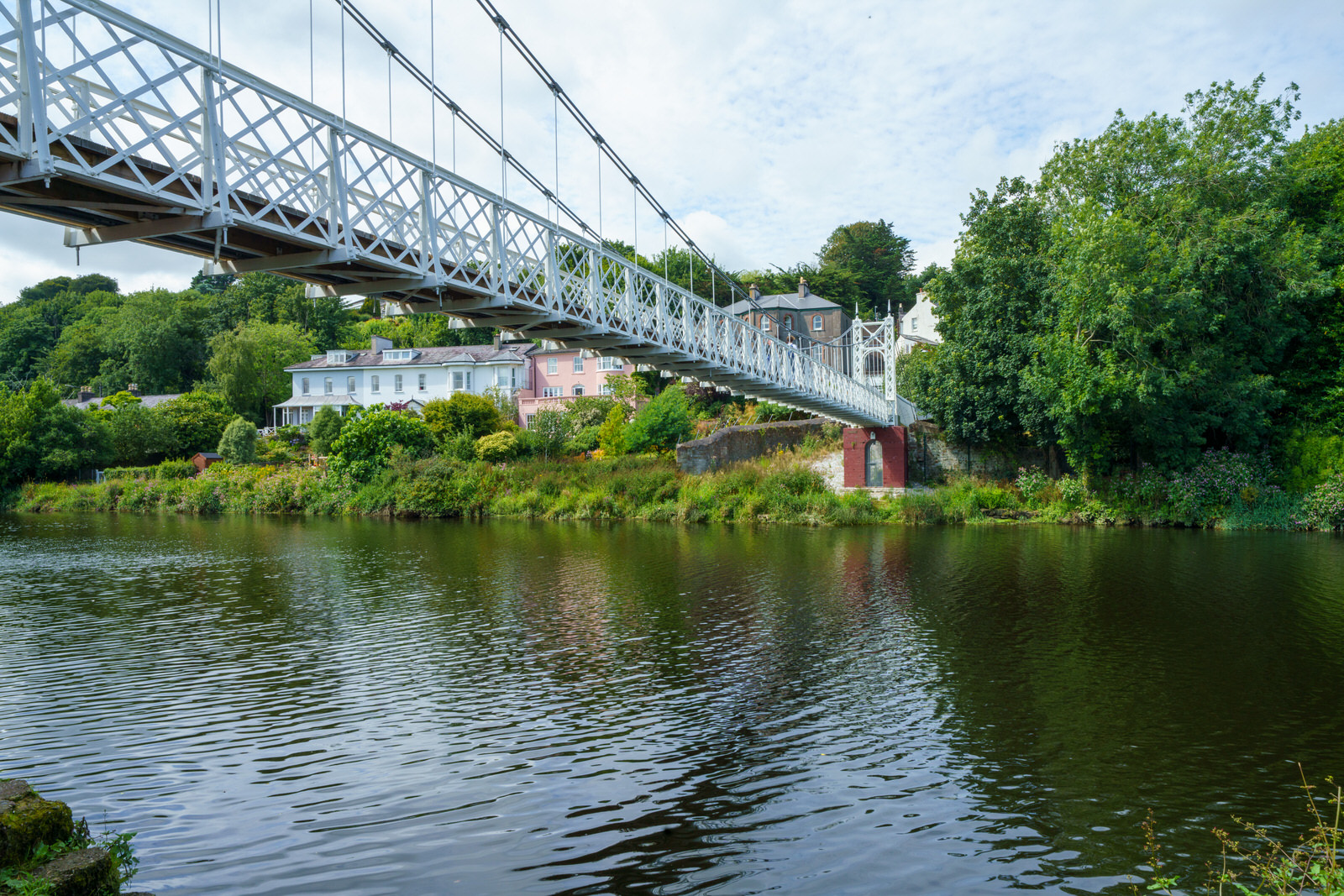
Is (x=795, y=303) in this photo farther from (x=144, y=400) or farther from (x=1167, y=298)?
(x=144, y=400)

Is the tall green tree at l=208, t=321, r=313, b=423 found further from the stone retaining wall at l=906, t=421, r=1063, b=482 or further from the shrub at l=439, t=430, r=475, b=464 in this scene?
the stone retaining wall at l=906, t=421, r=1063, b=482

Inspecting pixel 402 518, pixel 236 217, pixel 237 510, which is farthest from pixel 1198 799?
pixel 237 510

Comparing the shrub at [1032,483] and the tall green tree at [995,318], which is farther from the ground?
the tall green tree at [995,318]

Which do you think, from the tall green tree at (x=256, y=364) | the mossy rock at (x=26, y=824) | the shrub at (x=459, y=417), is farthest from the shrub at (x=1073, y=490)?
the tall green tree at (x=256, y=364)

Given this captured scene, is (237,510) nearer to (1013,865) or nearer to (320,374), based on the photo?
(320,374)

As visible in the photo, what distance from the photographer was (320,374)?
57.4 meters

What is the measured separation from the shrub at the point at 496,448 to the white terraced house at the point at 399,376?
1386 cm

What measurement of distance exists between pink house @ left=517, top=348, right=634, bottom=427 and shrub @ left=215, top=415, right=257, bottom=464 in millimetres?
14201

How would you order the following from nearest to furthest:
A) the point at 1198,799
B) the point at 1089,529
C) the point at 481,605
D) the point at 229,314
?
the point at 1198,799 → the point at 481,605 → the point at 1089,529 → the point at 229,314

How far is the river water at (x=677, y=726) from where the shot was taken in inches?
223

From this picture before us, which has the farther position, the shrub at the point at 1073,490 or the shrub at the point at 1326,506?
the shrub at the point at 1073,490

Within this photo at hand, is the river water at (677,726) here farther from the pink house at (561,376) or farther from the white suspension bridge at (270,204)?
the pink house at (561,376)

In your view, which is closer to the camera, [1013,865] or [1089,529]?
[1013,865]

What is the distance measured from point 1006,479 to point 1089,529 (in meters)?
5.19
